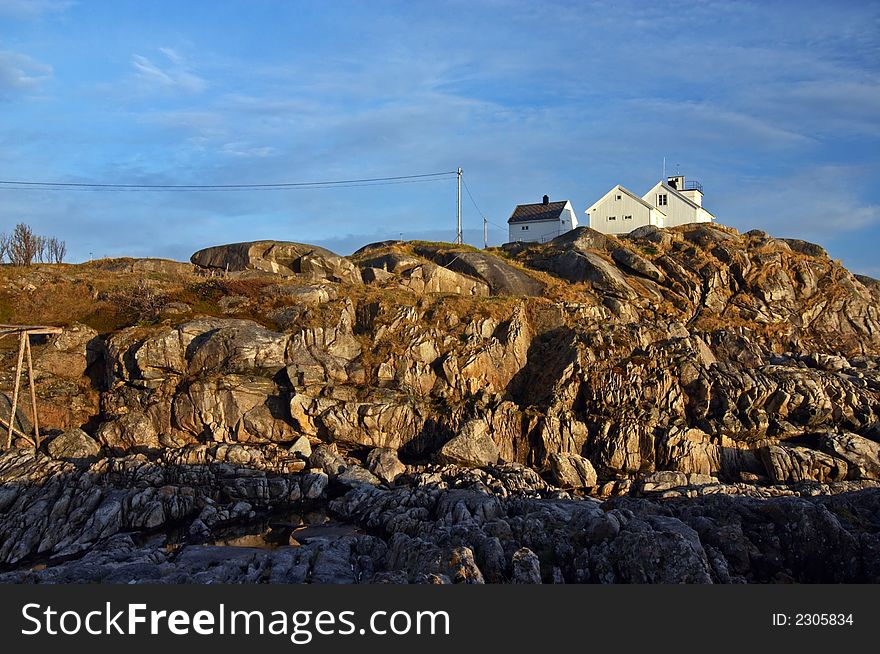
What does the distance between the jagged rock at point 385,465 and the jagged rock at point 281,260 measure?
18.9 metres

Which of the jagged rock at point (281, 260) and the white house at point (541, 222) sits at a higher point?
the white house at point (541, 222)

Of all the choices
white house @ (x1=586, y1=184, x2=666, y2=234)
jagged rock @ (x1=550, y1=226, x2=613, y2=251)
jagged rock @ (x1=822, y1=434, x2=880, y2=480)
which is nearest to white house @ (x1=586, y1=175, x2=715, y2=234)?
white house @ (x1=586, y1=184, x2=666, y2=234)

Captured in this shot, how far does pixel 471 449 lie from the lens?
3494 cm

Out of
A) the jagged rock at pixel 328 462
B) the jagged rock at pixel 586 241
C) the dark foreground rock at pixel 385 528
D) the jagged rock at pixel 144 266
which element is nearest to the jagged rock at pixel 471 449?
the dark foreground rock at pixel 385 528

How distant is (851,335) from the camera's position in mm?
52031

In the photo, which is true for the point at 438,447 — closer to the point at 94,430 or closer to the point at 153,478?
the point at 153,478

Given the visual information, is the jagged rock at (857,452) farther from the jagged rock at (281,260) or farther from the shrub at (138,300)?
the shrub at (138,300)

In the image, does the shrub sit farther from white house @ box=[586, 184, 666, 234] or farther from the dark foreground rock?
white house @ box=[586, 184, 666, 234]

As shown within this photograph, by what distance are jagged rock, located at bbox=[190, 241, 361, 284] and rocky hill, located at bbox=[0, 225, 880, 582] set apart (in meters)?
0.23

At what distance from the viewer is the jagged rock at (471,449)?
3453 centimetres

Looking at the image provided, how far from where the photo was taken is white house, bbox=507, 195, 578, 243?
231ft

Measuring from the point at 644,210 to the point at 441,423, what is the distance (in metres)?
39.3

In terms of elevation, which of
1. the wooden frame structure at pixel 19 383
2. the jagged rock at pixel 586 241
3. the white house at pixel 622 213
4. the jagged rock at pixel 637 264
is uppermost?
the white house at pixel 622 213

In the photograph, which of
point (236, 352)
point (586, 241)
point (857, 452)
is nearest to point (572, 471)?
point (857, 452)
